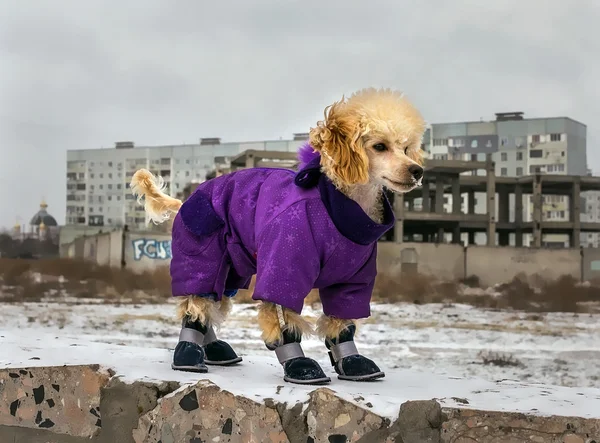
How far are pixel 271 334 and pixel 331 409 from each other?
9.7 inches

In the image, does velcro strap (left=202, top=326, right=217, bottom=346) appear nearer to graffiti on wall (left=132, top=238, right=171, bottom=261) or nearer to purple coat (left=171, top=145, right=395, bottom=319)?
purple coat (left=171, top=145, right=395, bottom=319)

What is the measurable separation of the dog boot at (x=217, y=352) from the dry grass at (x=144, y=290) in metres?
4.39

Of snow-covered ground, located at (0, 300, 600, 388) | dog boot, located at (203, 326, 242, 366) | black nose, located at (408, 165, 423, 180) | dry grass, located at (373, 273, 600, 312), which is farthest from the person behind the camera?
dry grass, located at (373, 273, 600, 312)

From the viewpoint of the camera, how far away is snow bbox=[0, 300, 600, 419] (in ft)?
4.90

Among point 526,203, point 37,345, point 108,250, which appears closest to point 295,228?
point 37,345

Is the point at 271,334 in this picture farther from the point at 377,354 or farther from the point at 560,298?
the point at 560,298

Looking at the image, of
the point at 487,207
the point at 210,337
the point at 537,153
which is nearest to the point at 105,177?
the point at 210,337

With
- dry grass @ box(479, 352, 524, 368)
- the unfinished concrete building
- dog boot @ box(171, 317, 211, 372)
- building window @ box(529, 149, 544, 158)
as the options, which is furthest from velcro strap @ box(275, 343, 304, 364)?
building window @ box(529, 149, 544, 158)

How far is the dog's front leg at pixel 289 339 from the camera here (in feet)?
5.15

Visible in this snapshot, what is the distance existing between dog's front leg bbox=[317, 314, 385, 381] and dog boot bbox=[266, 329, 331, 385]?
0.12 meters

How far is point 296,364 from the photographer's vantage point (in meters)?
1.58

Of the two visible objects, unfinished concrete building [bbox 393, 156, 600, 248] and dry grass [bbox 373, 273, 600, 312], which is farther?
unfinished concrete building [bbox 393, 156, 600, 248]

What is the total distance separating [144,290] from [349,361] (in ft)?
18.3

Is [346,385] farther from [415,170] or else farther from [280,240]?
[415,170]
